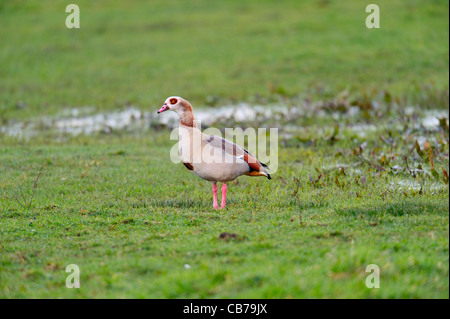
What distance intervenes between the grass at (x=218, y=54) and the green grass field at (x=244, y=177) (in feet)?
0.38

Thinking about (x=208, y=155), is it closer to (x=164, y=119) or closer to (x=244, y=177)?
(x=244, y=177)

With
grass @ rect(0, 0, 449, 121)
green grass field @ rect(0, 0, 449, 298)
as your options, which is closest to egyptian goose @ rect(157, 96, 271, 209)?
green grass field @ rect(0, 0, 449, 298)

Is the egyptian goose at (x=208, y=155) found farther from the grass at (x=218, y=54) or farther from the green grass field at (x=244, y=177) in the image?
the grass at (x=218, y=54)

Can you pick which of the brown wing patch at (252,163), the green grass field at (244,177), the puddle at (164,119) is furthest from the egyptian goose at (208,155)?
the puddle at (164,119)

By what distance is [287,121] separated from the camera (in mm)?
16922

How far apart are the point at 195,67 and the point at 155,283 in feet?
62.7

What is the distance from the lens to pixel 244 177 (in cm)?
1118

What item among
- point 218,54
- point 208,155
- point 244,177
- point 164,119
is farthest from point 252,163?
point 218,54

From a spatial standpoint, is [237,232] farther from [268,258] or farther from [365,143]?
[365,143]

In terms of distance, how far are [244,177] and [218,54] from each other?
15.4 meters

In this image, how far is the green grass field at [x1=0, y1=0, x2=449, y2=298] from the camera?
6.01 meters

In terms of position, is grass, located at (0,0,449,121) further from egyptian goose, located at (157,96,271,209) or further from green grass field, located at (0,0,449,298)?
egyptian goose, located at (157,96,271,209)

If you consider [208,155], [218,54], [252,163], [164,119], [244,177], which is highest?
[218,54]

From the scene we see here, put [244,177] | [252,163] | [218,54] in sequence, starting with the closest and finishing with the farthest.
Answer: [252,163], [244,177], [218,54]
